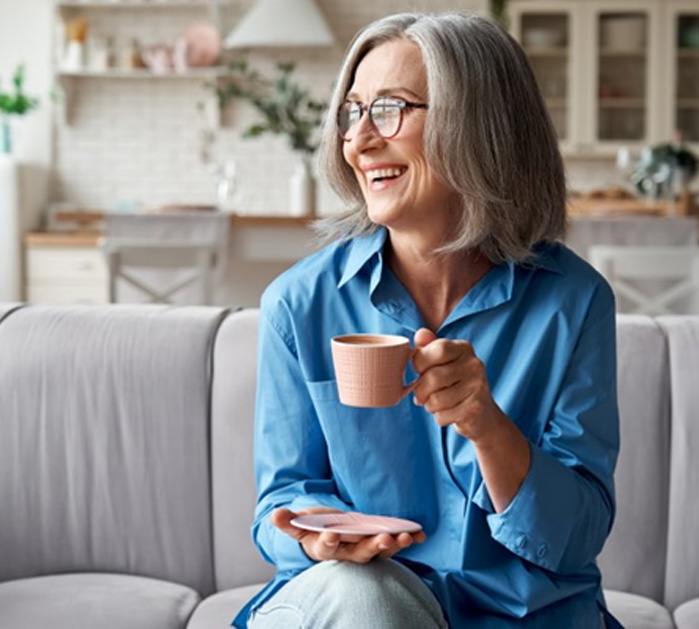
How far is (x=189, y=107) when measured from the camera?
7.32 meters

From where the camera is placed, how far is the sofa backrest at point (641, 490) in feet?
6.64

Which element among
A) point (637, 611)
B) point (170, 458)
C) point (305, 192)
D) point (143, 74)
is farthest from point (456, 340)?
point (143, 74)

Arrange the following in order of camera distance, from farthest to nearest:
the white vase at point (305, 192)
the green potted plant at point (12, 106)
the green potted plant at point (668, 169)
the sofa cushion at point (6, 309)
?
the green potted plant at point (12, 106) < the white vase at point (305, 192) < the green potted plant at point (668, 169) < the sofa cushion at point (6, 309)

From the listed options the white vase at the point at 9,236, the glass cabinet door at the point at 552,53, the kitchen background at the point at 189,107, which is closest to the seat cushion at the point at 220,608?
the white vase at the point at 9,236

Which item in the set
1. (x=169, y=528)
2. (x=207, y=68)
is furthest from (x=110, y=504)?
(x=207, y=68)

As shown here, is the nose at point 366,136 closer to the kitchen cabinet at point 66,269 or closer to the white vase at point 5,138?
the kitchen cabinet at point 66,269

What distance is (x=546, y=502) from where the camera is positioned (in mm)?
1346

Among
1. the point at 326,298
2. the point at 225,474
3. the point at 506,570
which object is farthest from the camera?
the point at 225,474

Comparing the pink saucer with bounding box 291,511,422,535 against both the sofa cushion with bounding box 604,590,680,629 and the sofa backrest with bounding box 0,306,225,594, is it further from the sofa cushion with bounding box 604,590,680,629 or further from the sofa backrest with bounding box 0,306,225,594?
the sofa backrest with bounding box 0,306,225,594

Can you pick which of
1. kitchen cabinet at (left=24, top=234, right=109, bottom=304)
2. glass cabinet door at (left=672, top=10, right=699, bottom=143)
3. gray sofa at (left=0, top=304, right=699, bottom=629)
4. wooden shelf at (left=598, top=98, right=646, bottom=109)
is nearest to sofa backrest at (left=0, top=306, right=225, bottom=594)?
gray sofa at (left=0, top=304, right=699, bottom=629)

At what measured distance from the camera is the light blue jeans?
1.29 meters

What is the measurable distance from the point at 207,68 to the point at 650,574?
18.5 feet

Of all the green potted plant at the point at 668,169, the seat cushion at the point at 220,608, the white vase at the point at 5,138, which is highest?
the white vase at the point at 5,138

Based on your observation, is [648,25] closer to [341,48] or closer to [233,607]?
[341,48]
